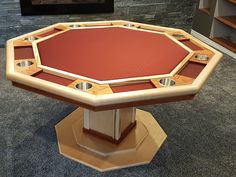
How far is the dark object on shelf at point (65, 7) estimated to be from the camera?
3.02 m

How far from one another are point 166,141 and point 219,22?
87.1 inches

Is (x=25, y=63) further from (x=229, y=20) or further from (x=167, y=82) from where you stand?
(x=229, y=20)

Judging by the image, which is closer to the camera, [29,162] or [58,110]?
[29,162]

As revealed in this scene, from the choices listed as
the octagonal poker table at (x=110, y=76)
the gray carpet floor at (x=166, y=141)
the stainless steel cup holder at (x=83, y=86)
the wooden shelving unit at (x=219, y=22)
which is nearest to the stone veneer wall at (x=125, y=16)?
the wooden shelving unit at (x=219, y=22)

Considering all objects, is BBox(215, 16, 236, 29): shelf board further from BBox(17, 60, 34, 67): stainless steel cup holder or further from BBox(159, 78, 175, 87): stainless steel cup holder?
BBox(17, 60, 34, 67): stainless steel cup holder

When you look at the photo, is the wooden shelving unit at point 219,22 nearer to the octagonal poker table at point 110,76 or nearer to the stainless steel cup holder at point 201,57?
the octagonal poker table at point 110,76

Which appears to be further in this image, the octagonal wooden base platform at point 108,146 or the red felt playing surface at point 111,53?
the octagonal wooden base platform at point 108,146

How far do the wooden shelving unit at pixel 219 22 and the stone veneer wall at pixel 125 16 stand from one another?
A: 17 cm

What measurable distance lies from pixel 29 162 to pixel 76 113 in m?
0.55

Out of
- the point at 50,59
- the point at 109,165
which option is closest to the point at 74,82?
the point at 50,59

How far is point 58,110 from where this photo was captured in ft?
7.11

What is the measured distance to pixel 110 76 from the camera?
1.29 metres

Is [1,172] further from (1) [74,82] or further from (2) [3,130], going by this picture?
(1) [74,82]

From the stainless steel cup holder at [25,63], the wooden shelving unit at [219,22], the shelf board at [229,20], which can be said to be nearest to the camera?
the stainless steel cup holder at [25,63]
